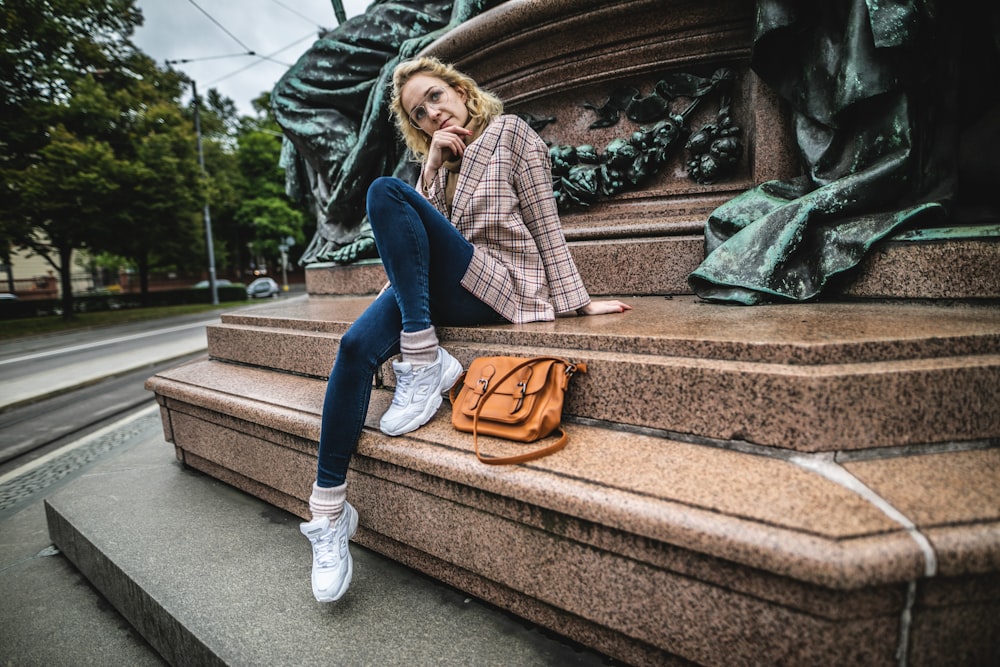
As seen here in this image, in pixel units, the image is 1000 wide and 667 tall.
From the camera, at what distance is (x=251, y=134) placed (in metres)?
36.0

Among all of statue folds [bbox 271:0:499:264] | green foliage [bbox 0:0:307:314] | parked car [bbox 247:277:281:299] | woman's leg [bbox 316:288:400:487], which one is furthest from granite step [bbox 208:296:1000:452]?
parked car [bbox 247:277:281:299]

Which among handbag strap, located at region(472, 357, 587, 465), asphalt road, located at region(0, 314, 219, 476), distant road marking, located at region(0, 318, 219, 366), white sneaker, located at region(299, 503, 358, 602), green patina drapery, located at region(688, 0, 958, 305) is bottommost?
distant road marking, located at region(0, 318, 219, 366)

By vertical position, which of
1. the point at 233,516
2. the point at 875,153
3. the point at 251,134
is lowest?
the point at 233,516

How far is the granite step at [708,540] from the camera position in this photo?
102 cm

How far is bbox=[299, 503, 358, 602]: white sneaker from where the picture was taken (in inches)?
63.2

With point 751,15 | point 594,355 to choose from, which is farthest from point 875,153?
point 594,355

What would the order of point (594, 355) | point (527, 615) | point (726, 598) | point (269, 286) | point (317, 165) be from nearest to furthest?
point (726, 598), point (527, 615), point (594, 355), point (317, 165), point (269, 286)

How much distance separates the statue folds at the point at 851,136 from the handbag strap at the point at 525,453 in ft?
3.80

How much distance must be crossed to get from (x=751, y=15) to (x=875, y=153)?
1182mm

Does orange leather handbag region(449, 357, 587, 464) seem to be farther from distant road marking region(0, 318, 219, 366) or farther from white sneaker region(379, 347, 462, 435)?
distant road marking region(0, 318, 219, 366)

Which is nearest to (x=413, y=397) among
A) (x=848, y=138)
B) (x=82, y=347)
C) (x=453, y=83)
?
(x=453, y=83)

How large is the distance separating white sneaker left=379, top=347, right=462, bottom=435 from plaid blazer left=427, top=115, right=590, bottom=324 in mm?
414

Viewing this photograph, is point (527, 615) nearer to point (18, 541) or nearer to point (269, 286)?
point (18, 541)

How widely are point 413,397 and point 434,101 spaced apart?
151 cm
